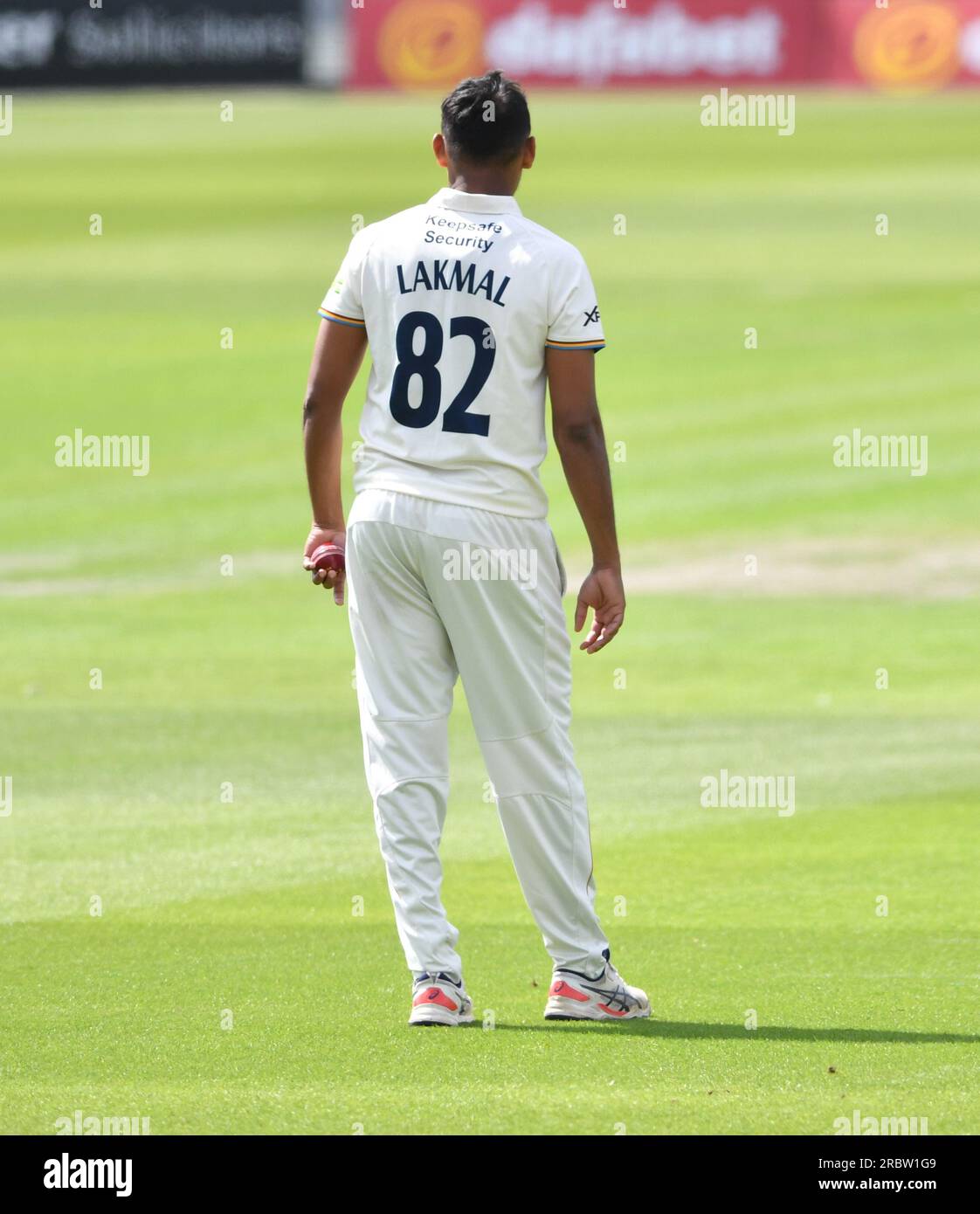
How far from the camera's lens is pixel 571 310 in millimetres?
5602

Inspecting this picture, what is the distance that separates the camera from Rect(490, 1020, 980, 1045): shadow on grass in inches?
219

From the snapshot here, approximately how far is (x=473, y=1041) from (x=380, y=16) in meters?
43.1

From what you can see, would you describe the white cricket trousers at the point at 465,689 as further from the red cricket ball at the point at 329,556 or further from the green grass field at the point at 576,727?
the green grass field at the point at 576,727

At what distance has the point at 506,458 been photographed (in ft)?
18.6

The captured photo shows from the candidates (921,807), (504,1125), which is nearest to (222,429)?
(921,807)

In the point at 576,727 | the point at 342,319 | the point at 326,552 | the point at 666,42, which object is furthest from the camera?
the point at 666,42

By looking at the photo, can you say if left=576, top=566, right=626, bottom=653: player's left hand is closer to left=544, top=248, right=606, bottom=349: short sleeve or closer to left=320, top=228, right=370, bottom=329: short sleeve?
left=544, top=248, right=606, bottom=349: short sleeve

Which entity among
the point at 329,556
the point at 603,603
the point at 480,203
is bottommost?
the point at 603,603

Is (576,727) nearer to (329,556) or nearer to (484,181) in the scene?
(329,556)

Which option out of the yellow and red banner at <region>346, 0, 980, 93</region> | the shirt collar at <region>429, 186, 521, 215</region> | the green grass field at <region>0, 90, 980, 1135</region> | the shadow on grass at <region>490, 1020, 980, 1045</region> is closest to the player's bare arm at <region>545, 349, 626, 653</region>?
the shirt collar at <region>429, 186, 521, 215</region>

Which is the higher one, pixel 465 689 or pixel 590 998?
pixel 465 689

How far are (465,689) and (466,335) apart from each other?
3.08 ft

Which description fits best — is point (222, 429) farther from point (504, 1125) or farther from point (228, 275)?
point (504, 1125)

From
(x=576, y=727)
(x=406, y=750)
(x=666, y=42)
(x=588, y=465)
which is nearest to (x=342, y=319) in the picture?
(x=588, y=465)
